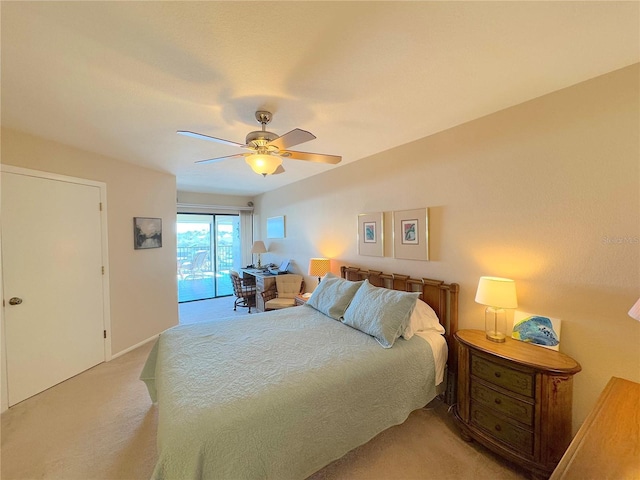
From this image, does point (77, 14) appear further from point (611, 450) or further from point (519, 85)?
point (611, 450)

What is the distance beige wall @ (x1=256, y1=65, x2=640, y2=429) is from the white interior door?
362cm

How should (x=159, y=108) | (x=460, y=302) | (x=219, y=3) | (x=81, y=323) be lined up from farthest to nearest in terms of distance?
(x=81, y=323), (x=460, y=302), (x=159, y=108), (x=219, y=3)

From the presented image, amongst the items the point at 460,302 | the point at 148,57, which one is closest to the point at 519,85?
the point at 460,302

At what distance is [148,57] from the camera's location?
4.43 feet

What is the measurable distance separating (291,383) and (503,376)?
1421 millimetres

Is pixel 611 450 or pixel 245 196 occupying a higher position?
pixel 245 196

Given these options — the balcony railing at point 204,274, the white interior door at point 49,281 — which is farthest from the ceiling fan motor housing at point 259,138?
the balcony railing at point 204,274

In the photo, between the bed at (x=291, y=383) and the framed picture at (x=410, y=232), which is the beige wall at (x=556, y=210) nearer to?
the framed picture at (x=410, y=232)

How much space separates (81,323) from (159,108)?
2.61m

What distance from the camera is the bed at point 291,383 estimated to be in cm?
118

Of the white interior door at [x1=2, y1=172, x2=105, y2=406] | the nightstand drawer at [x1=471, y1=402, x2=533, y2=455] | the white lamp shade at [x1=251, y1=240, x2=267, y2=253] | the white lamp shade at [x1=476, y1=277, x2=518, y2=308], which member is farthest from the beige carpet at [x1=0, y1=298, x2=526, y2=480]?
the white lamp shade at [x1=251, y1=240, x2=267, y2=253]

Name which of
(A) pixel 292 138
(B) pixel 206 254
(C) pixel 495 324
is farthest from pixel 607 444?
(B) pixel 206 254

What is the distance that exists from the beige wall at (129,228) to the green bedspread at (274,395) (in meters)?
1.60

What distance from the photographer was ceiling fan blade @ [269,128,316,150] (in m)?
1.55
